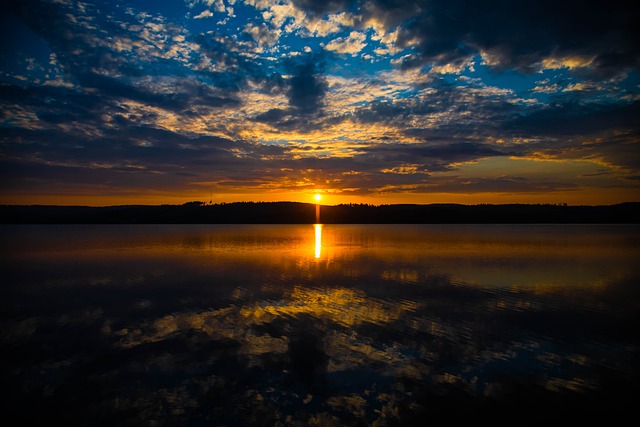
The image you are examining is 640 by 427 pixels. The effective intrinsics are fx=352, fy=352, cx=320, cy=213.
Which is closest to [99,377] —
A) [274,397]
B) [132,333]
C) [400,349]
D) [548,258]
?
[132,333]

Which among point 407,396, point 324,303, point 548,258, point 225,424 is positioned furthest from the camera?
point 548,258

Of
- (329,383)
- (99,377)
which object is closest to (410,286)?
(329,383)

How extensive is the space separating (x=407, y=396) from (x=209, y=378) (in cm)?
547

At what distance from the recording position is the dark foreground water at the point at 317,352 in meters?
8.41

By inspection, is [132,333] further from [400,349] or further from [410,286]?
[410,286]

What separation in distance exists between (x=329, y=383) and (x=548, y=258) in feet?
123

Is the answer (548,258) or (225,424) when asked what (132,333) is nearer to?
(225,424)

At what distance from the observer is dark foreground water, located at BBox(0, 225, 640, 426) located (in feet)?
27.6

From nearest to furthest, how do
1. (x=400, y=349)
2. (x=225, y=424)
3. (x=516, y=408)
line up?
(x=225, y=424), (x=516, y=408), (x=400, y=349)

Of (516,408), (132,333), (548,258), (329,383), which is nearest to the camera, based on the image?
(516,408)

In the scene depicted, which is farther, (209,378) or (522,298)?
(522,298)

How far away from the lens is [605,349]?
39.9 feet

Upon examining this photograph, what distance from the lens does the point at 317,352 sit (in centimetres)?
1191

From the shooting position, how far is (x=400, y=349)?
12.2m
